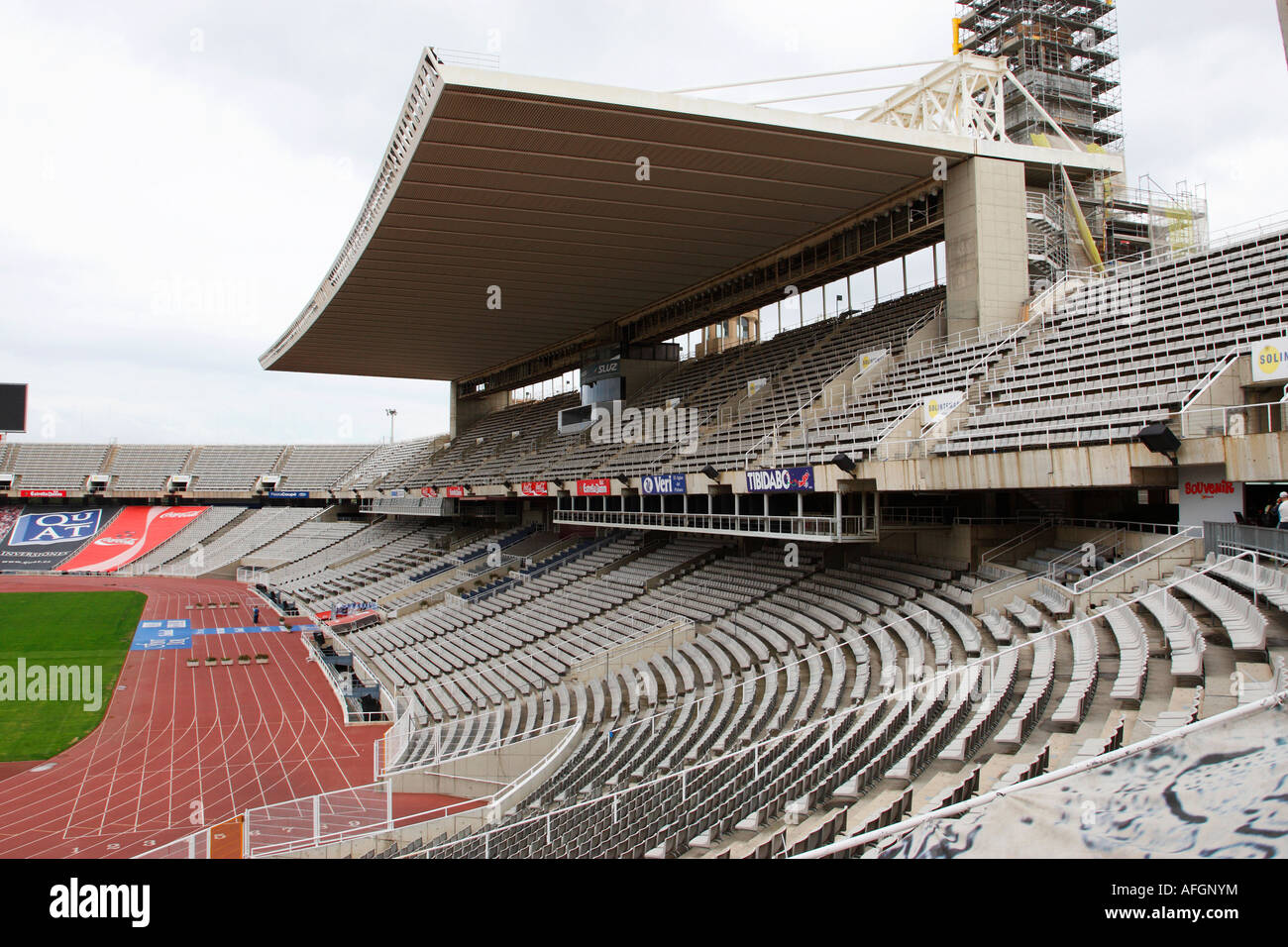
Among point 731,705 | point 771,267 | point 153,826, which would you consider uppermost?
point 771,267

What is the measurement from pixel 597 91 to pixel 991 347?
958 cm

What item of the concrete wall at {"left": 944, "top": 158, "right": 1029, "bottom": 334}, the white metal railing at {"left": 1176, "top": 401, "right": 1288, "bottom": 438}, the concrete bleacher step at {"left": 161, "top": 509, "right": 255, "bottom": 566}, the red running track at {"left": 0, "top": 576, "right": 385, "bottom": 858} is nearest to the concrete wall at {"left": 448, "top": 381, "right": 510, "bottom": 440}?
the concrete bleacher step at {"left": 161, "top": 509, "right": 255, "bottom": 566}

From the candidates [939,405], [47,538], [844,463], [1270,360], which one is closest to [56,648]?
[844,463]

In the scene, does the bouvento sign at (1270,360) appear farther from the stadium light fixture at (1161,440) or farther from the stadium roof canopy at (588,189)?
the stadium roof canopy at (588,189)

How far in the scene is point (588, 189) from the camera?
20.7 m

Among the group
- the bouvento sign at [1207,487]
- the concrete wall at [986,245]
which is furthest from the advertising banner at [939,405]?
the bouvento sign at [1207,487]

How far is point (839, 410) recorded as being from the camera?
20.1m

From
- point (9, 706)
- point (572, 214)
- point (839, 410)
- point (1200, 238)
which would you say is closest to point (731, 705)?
point (839, 410)

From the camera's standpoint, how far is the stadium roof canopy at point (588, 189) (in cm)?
1698

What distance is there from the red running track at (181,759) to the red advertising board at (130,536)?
32.8 m

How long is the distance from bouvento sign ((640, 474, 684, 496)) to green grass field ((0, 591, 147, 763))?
15082 mm
